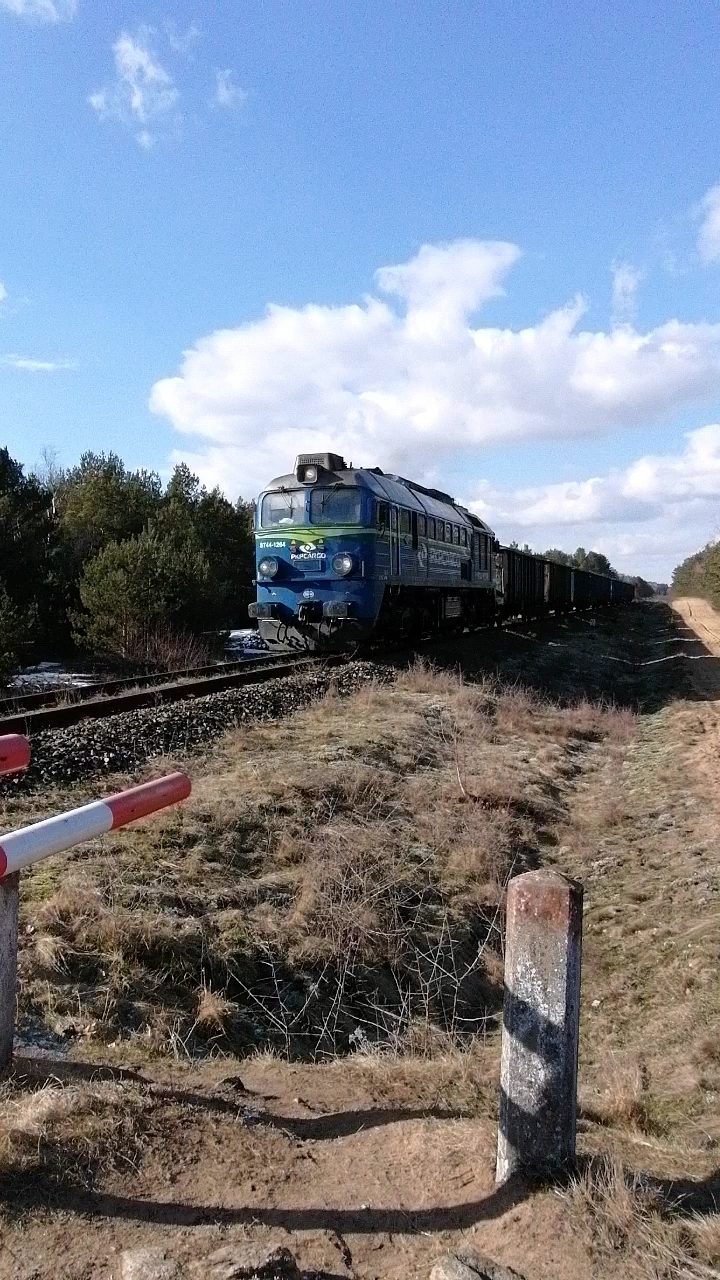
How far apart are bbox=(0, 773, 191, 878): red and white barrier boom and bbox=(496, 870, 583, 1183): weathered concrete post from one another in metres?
1.36

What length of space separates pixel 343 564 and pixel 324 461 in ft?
7.38

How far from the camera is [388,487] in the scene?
16.2m

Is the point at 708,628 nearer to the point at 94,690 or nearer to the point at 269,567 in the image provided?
the point at 269,567

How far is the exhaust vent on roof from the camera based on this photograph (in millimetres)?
15570

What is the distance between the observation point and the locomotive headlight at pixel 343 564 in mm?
14500

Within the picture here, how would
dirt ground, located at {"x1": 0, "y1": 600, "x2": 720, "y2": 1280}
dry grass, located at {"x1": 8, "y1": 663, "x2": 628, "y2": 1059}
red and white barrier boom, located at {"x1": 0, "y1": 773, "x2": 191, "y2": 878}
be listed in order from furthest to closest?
1. dry grass, located at {"x1": 8, "y1": 663, "x2": 628, "y2": 1059}
2. red and white barrier boom, located at {"x1": 0, "y1": 773, "x2": 191, "y2": 878}
3. dirt ground, located at {"x1": 0, "y1": 600, "x2": 720, "y2": 1280}

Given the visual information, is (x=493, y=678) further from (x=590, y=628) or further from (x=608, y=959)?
(x=590, y=628)

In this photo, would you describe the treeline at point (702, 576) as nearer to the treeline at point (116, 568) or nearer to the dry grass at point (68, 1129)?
the treeline at point (116, 568)

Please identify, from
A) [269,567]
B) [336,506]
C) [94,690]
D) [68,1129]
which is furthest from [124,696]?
[68,1129]

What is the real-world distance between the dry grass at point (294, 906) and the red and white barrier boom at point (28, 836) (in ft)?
2.37

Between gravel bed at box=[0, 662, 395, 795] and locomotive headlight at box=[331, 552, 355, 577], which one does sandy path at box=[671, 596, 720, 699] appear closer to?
locomotive headlight at box=[331, 552, 355, 577]

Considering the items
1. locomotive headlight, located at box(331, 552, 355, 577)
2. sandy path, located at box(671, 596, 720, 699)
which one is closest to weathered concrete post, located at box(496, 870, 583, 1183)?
locomotive headlight, located at box(331, 552, 355, 577)

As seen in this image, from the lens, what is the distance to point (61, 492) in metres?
35.6

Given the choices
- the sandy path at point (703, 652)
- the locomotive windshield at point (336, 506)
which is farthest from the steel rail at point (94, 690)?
the sandy path at point (703, 652)
